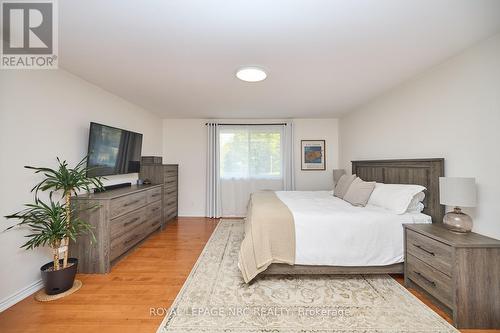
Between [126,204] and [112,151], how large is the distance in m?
0.84

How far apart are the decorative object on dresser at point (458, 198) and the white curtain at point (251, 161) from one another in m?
3.02

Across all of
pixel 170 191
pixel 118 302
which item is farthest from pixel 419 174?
pixel 170 191

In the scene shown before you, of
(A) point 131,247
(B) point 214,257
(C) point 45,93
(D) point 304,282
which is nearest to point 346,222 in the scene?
(D) point 304,282

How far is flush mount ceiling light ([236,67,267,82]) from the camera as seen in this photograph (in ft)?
7.43

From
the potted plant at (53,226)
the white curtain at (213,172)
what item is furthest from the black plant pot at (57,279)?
the white curtain at (213,172)

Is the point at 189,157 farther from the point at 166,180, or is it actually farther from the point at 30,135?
the point at 30,135

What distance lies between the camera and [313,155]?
489 centimetres

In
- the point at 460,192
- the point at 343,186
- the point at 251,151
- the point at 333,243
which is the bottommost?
the point at 333,243

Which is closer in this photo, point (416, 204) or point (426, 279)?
point (426, 279)

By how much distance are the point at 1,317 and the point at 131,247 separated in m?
1.24

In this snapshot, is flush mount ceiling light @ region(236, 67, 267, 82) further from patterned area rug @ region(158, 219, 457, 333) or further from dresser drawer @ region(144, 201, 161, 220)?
dresser drawer @ region(144, 201, 161, 220)

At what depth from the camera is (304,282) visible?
2.15m

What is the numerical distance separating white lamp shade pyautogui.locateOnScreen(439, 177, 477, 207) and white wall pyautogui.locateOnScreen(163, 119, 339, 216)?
3092 millimetres

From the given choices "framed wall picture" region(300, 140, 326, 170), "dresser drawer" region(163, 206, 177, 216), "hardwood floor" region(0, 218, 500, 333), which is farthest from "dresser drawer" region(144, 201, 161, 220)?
"framed wall picture" region(300, 140, 326, 170)
